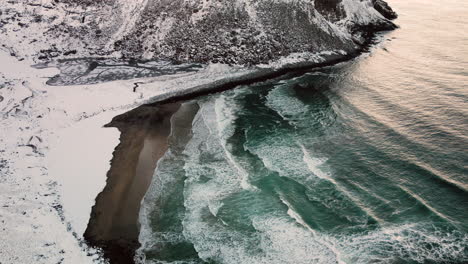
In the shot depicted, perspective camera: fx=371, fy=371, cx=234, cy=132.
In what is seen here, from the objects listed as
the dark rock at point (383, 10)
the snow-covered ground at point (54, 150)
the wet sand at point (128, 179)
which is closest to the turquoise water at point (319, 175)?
the wet sand at point (128, 179)

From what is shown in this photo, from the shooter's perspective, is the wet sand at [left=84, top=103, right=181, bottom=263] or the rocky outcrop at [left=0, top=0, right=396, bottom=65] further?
the rocky outcrop at [left=0, top=0, right=396, bottom=65]

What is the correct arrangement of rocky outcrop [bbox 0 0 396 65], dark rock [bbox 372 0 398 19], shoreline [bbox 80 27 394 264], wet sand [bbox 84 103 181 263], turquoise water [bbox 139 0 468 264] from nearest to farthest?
turquoise water [bbox 139 0 468 264], wet sand [bbox 84 103 181 263], shoreline [bbox 80 27 394 264], rocky outcrop [bbox 0 0 396 65], dark rock [bbox 372 0 398 19]

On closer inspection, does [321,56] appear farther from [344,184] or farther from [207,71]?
[344,184]

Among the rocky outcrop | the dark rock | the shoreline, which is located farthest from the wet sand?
the dark rock

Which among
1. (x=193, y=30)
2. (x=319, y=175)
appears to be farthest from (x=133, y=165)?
(x=193, y=30)

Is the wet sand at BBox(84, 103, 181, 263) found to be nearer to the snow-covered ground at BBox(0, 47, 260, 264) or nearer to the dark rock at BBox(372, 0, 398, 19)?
the snow-covered ground at BBox(0, 47, 260, 264)

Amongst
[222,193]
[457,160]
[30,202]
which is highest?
[457,160]

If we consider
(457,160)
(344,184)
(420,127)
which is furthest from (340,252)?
(420,127)
